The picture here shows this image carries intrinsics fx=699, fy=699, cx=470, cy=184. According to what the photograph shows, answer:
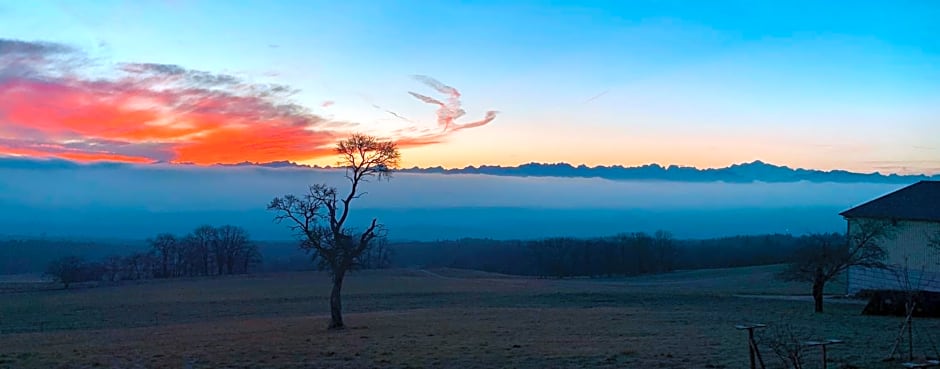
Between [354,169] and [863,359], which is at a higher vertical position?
[354,169]

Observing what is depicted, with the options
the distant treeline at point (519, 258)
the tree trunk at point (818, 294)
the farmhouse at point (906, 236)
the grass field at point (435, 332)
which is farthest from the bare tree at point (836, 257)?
the distant treeline at point (519, 258)

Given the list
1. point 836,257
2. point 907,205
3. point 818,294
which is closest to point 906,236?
point 907,205

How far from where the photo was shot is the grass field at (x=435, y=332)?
57.5 ft

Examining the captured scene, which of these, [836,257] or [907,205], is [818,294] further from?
[907,205]

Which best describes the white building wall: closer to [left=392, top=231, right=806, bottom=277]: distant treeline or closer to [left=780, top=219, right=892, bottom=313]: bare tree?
[left=780, top=219, right=892, bottom=313]: bare tree

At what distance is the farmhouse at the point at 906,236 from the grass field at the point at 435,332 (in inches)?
198

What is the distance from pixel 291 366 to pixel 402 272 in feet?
227

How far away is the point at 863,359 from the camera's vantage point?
1577 cm

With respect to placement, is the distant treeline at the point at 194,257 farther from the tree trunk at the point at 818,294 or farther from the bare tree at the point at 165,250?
the tree trunk at the point at 818,294

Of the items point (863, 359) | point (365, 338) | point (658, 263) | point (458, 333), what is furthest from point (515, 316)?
point (658, 263)

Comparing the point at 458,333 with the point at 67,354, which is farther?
the point at 458,333

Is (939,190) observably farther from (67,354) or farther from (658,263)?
(658,263)

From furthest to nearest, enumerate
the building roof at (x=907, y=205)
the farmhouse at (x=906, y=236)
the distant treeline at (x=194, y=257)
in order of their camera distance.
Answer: the distant treeline at (x=194, y=257) < the building roof at (x=907, y=205) < the farmhouse at (x=906, y=236)

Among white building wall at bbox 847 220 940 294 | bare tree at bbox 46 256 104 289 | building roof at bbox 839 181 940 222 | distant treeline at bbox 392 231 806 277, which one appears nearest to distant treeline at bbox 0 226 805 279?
distant treeline at bbox 392 231 806 277
